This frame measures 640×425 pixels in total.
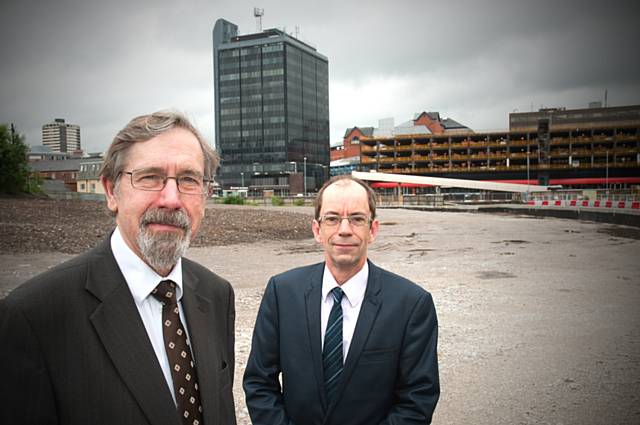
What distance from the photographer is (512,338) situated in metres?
6.02

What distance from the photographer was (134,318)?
67.4 inches

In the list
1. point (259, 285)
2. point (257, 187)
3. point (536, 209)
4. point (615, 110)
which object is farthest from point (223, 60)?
point (259, 285)

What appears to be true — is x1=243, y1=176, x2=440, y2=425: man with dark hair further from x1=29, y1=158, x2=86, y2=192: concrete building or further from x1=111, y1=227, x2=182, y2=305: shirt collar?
x1=29, y1=158, x2=86, y2=192: concrete building

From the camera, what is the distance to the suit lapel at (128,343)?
1.63m

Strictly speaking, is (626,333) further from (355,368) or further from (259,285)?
(259,285)

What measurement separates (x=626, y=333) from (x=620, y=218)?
21856 mm

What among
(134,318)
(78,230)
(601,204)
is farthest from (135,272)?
(601,204)

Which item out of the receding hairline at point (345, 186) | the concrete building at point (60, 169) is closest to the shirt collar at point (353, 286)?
the receding hairline at point (345, 186)

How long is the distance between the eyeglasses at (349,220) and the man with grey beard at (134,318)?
798 millimetres

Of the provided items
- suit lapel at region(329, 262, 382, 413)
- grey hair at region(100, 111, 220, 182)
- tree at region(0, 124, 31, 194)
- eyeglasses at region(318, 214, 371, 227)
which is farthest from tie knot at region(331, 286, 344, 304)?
tree at region(0, 124, 31, 194)

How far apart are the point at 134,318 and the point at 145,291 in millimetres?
124

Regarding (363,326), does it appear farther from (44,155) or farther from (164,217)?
(44,155)

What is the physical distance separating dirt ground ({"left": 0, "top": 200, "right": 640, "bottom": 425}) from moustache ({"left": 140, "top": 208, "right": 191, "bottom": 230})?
8.38 ft

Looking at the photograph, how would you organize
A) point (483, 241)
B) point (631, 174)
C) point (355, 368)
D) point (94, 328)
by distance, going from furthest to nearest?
point (631, 174)
point (483, 241)
point (355, 368)
point (94, 328)
